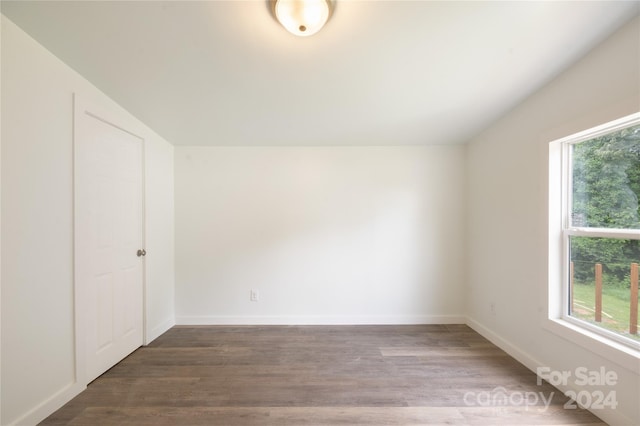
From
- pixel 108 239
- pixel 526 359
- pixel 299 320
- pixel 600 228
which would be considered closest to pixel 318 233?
pixel 299 320

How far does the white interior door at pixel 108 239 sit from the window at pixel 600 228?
3.40 metres

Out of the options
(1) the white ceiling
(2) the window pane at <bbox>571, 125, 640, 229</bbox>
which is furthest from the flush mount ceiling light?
(2) the window pane at <bbox>571, 125, 640, 229</bbox>

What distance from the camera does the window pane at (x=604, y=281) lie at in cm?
143

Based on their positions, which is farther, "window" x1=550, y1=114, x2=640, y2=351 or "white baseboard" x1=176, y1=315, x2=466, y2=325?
"white baseboard" x1=176, y1=315, x2=466, y2=325

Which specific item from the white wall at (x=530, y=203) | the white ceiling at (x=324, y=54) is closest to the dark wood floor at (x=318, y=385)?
the white wall at (x=530, y=203)

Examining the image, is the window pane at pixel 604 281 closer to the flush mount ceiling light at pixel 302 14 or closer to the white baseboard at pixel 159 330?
the flush mount ceiling light at pixel 302 14

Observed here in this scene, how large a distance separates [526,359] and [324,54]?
2808 millimetres

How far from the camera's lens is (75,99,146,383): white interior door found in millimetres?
1690

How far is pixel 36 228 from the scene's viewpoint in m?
1.40

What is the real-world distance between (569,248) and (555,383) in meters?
0.97

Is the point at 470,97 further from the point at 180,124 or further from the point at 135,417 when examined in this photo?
the point at 135,417

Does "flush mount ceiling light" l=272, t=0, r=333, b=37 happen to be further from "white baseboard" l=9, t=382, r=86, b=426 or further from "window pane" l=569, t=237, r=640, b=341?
"white baseboard" l=9, t=382, r=86, b=426

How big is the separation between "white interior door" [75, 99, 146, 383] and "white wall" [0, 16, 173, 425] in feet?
0.32

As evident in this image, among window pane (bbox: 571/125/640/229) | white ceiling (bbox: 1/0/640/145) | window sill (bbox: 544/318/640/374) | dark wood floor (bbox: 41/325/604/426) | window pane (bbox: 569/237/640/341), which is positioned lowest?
dark wood floor (bbox: 41/325/604/426)
